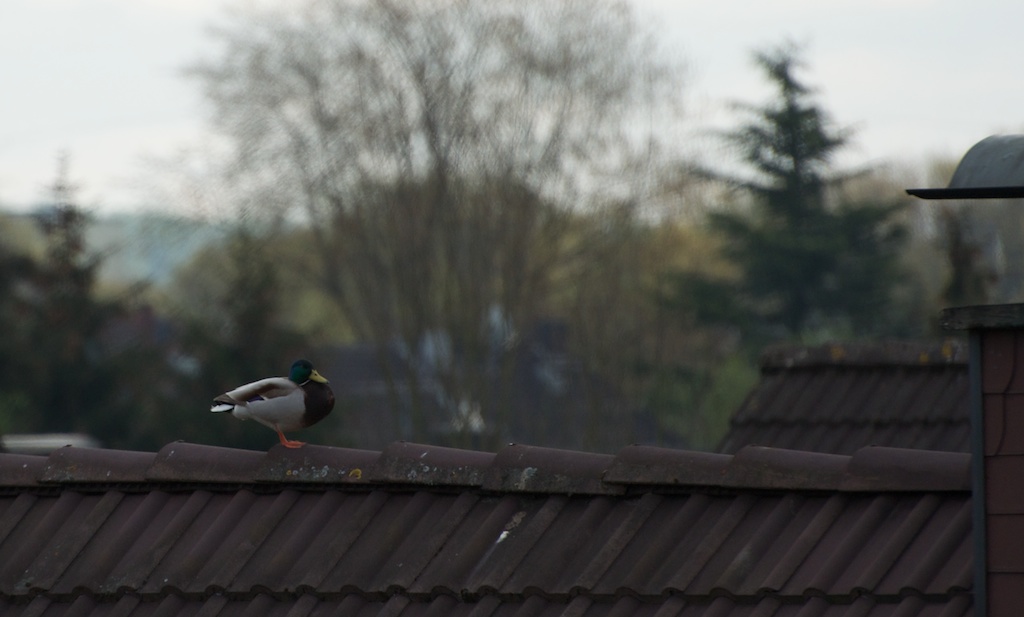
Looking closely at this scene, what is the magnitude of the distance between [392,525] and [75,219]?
23365 mm

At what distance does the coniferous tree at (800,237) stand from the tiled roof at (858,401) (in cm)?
2394

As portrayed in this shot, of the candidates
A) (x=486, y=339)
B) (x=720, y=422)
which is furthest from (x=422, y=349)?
(x=720, y=422)

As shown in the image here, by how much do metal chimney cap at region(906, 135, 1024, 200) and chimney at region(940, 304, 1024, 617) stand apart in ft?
1.14

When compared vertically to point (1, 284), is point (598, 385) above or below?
below

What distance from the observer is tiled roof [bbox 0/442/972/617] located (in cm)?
424

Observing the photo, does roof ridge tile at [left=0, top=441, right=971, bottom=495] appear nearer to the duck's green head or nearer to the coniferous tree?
the duck's green head

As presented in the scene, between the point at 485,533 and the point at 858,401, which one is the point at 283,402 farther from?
the point at 858,401

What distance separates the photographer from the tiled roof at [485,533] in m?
4.24

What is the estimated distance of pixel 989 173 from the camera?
4043mm

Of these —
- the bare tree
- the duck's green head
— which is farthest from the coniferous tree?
the duck's green head

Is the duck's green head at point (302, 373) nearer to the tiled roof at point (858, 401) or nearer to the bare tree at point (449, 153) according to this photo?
the tiled roof at point (858, 401)

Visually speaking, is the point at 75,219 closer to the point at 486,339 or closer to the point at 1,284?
the point at 1,284

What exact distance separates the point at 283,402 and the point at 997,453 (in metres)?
2.84

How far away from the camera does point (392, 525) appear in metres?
4.98
